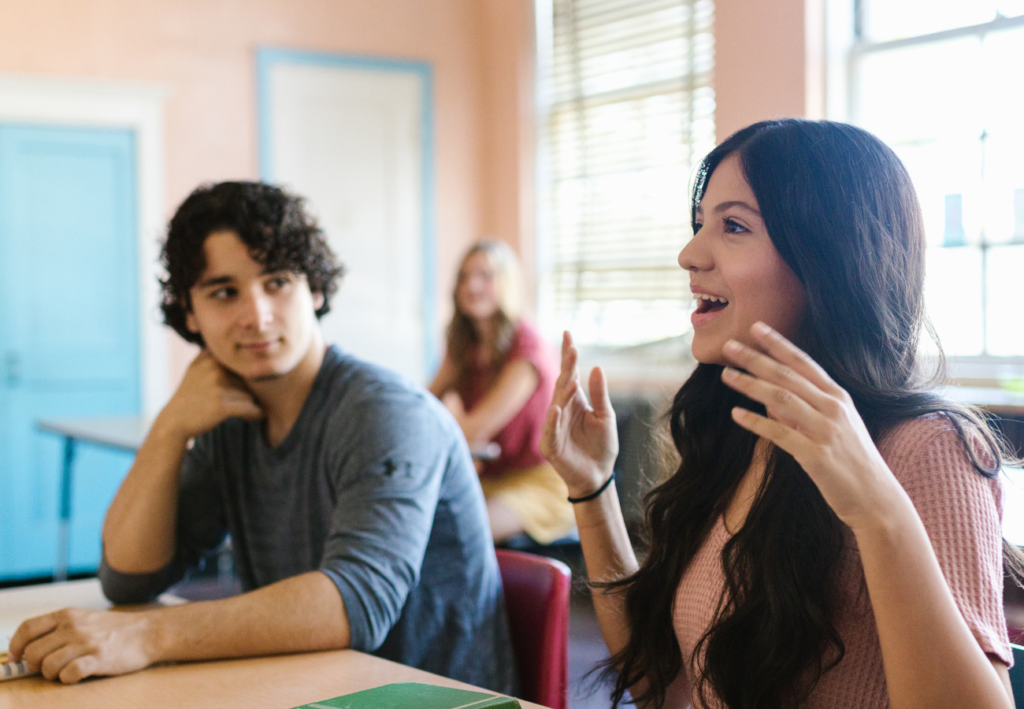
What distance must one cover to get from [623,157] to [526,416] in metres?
1.92

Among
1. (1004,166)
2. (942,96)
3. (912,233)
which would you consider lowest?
(912,233)

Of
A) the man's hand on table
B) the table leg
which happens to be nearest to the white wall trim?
the table leg

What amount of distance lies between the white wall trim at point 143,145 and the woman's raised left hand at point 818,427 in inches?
161

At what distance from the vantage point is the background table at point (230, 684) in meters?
1.07

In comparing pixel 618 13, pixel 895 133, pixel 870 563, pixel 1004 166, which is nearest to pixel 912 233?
pixel 870 563

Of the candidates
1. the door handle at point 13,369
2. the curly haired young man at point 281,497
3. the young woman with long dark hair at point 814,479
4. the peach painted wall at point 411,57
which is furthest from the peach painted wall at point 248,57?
the young woman with long dark hair at point 814,479

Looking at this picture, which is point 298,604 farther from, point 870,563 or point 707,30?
point 707,30

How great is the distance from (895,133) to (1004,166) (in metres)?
0.45

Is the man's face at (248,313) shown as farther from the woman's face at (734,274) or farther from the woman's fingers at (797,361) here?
the woman's fingers at (797,361)

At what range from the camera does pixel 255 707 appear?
104cm

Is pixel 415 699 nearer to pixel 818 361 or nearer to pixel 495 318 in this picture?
pixel 818 361

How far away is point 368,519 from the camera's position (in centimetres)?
135

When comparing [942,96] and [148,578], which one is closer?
[148,578]

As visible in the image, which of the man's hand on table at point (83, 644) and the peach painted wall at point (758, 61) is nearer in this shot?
the man's hand on table at point (83, 644)
